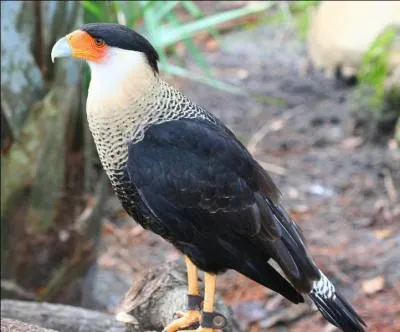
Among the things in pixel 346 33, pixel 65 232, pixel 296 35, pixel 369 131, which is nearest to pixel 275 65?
pixel 296 35

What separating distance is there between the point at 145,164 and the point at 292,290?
2.01 ft

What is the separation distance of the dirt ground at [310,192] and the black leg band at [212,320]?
1394 mm

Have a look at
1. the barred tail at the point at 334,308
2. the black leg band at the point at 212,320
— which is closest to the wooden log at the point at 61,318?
the black leg band at the point at 212,320

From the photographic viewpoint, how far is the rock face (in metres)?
5.72

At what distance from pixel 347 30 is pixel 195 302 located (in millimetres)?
3614

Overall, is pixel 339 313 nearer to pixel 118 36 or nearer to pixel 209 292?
pixel 209 292

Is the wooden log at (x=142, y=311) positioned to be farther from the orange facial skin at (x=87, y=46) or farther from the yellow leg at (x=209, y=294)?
the orange facial skin at (x=87, y=46)

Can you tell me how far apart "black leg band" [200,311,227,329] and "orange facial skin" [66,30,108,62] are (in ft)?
2.86

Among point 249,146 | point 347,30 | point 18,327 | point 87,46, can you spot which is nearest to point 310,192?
point 249,146

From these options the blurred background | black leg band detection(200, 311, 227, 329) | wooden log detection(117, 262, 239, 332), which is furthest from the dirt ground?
black leg band detection(200, 311, 227, 329)

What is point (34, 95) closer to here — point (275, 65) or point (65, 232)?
point (65, 232)

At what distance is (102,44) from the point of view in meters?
2.36

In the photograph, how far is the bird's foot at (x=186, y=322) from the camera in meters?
2.72

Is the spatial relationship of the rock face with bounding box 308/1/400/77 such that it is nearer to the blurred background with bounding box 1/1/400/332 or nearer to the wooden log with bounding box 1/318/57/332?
the blurred background with bounding box 1/1/400/332
